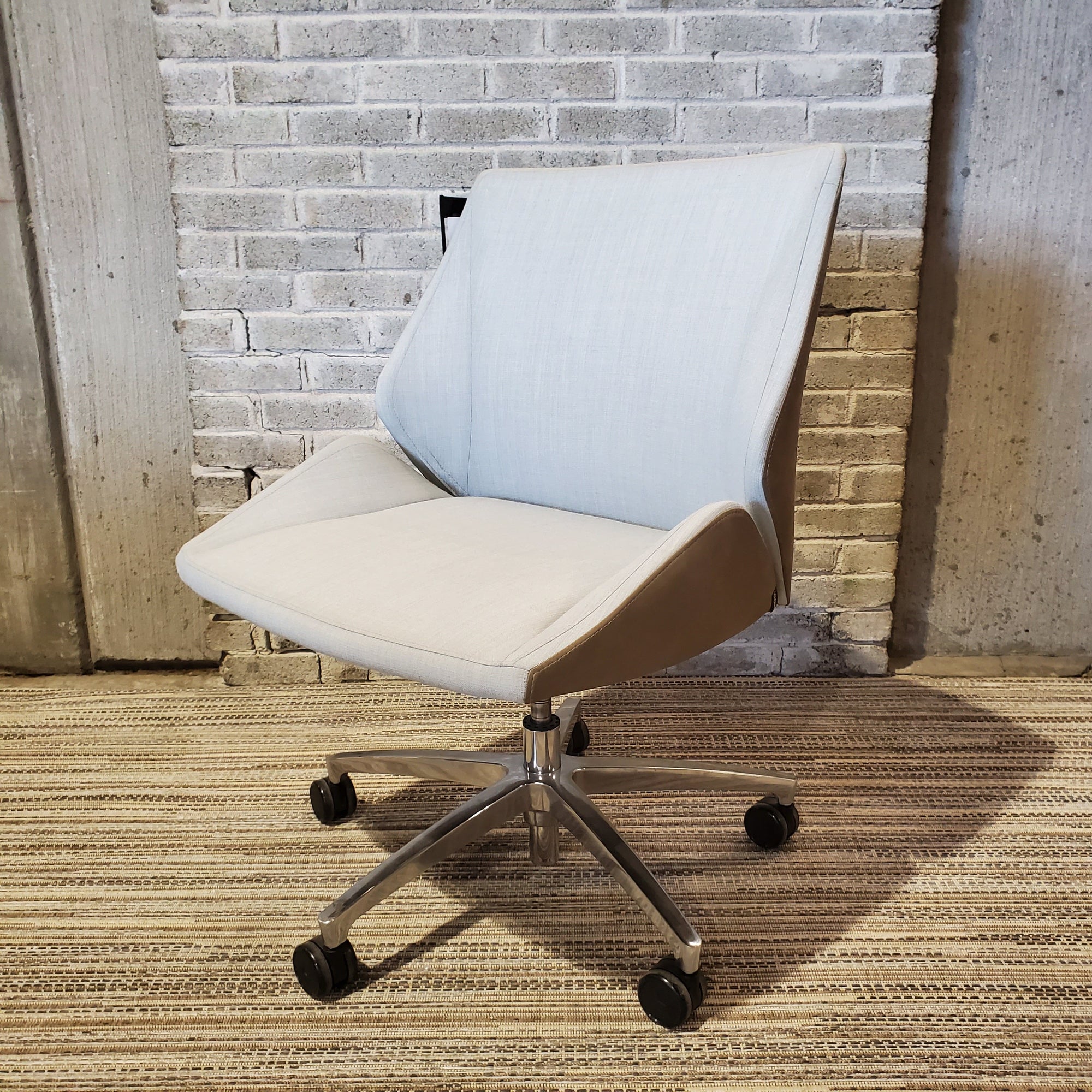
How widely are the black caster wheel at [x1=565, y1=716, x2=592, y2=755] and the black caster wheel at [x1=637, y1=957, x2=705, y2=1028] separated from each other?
56 cm

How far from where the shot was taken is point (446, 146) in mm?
1695

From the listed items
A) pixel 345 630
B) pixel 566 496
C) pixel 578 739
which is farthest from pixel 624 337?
pixel 578 739

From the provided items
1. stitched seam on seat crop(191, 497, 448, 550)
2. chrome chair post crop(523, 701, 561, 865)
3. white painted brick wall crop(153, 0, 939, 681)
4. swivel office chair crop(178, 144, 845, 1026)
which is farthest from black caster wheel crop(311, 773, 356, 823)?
white painted brick wall crop(153, 0, 939, 681)

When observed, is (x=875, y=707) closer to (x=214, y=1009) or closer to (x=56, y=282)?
(x=214, y=1009)

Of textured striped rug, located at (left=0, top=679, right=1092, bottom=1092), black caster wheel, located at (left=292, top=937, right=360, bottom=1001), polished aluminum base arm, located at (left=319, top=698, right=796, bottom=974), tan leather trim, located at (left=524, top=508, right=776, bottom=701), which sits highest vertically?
tan leather trim, located at (left=524, top=508, right=776, bottom=701)

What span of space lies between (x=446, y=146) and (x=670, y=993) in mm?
1384

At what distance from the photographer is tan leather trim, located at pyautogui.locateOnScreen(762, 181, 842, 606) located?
1.08m

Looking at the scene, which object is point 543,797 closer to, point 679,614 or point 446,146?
point 679,614

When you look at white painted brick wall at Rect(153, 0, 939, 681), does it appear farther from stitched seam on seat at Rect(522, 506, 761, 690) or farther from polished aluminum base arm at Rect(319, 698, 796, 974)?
stitched seam on seat at Rect(522, 506, 761, 690)

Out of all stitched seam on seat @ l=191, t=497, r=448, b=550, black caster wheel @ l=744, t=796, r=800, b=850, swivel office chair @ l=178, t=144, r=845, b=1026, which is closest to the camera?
swivel office chair @ l=178, t=144, r=845, b=1026

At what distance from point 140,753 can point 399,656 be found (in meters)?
0.98

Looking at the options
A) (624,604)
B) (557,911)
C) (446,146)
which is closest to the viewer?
(624,604)

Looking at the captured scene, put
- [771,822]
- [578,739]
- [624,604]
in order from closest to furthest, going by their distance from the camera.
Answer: [624,604], [771,822], [578,739]

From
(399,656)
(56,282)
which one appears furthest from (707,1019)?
(56,282)
